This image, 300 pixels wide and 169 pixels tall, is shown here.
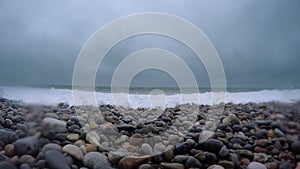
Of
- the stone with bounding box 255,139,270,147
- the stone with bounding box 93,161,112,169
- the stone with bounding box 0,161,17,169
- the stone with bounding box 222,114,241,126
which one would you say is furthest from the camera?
the stone with bounding box 222,114,241,126

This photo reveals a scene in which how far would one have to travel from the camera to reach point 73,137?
166 cm

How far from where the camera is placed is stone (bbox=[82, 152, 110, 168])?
1.41m

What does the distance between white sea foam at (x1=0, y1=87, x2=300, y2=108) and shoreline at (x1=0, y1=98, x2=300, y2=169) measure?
0.07 metres

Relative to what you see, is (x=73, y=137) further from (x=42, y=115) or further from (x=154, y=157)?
(x=154, y=157)

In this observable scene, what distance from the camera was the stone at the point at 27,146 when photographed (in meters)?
1.38

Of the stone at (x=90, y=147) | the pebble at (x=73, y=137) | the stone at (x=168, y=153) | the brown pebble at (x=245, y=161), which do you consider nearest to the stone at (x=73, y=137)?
the pebble at (x=73, y=137)

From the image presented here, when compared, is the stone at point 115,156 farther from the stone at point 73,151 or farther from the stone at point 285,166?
the stone at point 285,166

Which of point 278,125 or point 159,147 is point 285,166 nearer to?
point 278,125

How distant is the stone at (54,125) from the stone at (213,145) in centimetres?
81

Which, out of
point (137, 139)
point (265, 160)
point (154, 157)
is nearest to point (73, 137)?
point (137, 139)

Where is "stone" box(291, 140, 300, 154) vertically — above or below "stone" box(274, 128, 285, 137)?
below

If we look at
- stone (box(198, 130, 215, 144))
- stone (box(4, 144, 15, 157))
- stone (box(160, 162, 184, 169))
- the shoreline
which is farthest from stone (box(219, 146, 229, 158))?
stone (box(4, 144, 15, 157))

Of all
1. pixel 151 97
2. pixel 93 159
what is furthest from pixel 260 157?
pixel 151 97

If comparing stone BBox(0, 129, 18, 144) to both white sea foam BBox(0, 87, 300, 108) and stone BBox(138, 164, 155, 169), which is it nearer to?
white sea foam BBox(0, 87, 300, 108)
